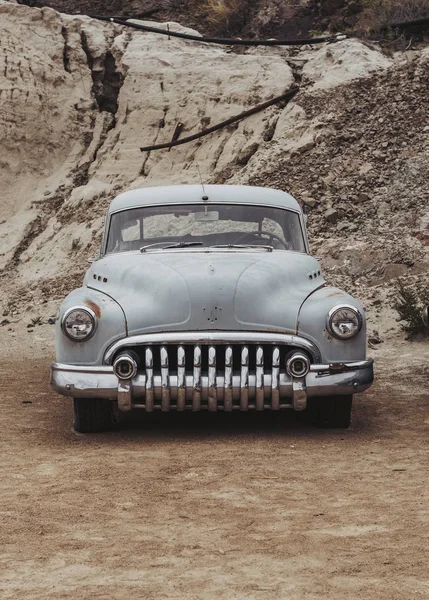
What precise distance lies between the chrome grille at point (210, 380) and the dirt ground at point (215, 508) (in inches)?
11.9

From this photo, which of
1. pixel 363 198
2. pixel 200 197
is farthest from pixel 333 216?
pixel 200 197

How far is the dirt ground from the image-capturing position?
3.72 metres

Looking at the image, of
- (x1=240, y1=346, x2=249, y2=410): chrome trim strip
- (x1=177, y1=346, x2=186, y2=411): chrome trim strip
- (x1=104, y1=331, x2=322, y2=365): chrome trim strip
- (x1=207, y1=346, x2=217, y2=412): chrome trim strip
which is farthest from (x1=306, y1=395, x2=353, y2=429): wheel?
(x1=177, y1=346, x2=186, y2=411): chrome trim strip

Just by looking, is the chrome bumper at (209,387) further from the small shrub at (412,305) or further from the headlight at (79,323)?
the small shrub at (412,305)

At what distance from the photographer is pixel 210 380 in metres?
6.29

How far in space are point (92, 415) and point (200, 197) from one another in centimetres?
230

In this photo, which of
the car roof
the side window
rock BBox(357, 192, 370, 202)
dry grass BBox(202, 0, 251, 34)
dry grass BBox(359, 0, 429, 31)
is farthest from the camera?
dry grass BBox(202, 0, 251, 34)

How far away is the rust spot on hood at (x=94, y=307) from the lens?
6.54 m

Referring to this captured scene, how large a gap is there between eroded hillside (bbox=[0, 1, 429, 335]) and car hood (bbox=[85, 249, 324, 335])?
7199 millimetres

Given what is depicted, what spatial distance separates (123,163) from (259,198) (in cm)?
1115

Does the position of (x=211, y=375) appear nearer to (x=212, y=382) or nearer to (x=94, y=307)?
(x=212, y=382)

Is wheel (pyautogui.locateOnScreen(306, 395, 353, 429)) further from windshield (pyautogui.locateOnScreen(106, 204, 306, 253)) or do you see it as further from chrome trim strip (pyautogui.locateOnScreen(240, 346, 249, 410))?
windshield (pyautogui.locateOnScreen(106, 204, 306, 253))

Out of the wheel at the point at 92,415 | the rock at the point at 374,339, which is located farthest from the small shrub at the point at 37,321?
the wheel at the point at 92,415

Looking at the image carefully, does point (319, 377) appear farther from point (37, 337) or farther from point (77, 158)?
point (77, 158)
